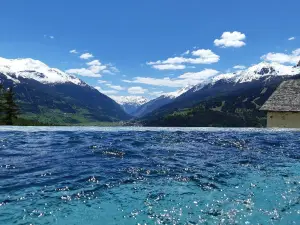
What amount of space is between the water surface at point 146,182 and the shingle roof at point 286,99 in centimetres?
1439

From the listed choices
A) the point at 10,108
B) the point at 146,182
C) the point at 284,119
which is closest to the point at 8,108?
the point at 10,108

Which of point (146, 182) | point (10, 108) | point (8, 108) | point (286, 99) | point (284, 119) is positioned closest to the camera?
point (146, 182)

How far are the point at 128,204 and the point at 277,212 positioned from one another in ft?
10.4

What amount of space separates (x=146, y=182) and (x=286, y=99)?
86.1 feet

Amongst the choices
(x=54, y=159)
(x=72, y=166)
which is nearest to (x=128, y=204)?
(x=72, y=166)

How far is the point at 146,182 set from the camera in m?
9.32

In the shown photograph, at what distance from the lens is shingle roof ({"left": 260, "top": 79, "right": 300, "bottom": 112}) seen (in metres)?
30.5

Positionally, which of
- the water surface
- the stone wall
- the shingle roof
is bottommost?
the water surface

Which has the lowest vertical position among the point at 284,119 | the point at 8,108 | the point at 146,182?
the point at 146,182

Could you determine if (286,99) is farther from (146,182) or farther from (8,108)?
(8,108)

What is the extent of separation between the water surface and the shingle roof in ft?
47.2

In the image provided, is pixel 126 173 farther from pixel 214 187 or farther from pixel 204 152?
pixel 204 152

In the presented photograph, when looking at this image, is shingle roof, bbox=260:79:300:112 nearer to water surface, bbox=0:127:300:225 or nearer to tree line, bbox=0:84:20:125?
water surface, bbox=0:127:300:225

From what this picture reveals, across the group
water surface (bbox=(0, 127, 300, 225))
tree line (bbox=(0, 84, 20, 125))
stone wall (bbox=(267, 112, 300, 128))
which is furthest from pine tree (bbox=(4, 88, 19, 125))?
stone wall (bbox=(267, 112, 300, 128))
